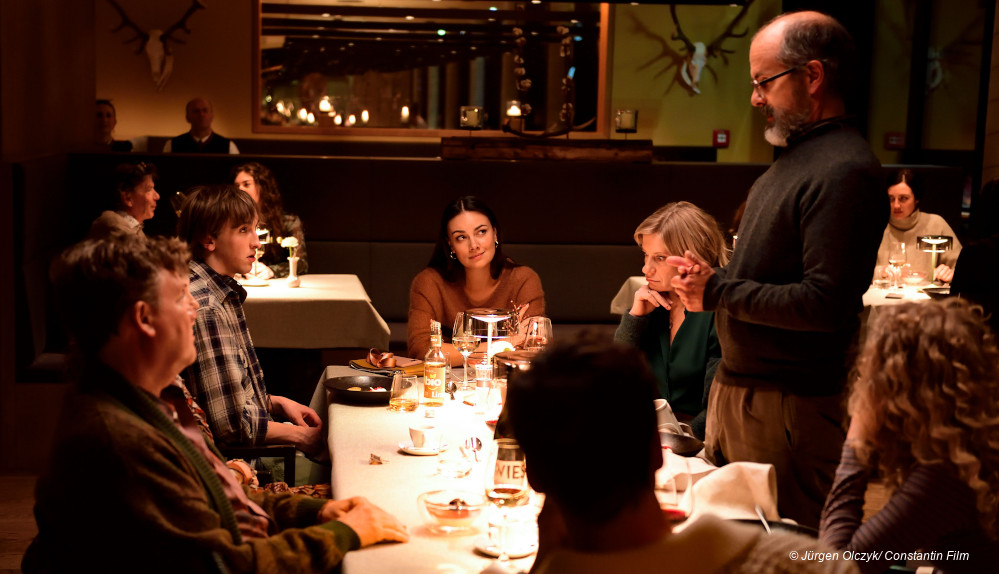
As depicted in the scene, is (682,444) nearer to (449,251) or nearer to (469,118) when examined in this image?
(449,251)

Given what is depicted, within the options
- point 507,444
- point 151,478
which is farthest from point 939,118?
point 151,478

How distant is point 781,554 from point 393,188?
4.86m

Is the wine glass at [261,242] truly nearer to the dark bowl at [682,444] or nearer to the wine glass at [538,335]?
the wine glass at [538,335]

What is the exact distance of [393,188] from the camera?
581 centimetres

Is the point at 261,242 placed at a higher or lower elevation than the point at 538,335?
higher

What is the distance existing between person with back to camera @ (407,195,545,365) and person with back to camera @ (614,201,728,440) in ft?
2.02

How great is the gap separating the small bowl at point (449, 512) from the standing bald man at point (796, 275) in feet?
2.36

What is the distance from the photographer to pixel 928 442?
1.62 metres

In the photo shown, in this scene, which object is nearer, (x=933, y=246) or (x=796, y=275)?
(x=796, y=275)

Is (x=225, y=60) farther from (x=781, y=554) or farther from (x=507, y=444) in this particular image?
(x=781, y=554)

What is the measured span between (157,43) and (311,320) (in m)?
5.56

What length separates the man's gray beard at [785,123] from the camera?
7.05ft

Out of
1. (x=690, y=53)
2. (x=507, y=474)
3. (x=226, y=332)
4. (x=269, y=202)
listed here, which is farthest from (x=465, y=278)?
(x=690, y=53)

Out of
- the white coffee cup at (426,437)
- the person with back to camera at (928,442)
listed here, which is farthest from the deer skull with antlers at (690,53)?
the person with back to camera at (928,442)
